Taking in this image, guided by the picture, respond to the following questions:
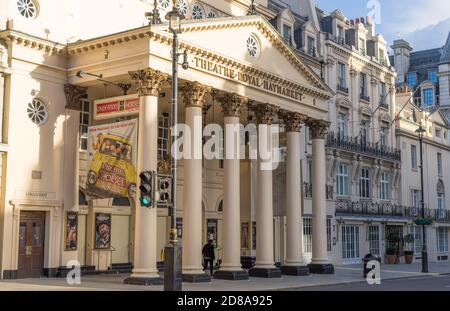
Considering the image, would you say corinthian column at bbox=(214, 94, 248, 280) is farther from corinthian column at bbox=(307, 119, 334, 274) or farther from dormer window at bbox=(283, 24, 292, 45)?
dormer window at bbox=(283, 24, 292, 45)

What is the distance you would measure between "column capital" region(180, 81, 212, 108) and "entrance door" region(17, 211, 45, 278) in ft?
23.8

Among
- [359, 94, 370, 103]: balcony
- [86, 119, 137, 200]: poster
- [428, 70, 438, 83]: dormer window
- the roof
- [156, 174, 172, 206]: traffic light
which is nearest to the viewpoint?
[156, 174, 172, 206]: traffic light

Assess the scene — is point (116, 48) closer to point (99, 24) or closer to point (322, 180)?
point (99, 24)

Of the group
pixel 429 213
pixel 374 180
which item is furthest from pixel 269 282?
pixel 429 213

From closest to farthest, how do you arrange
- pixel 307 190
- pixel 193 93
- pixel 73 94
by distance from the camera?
pixel 193 93, pixel 73 94, pixel 307 190

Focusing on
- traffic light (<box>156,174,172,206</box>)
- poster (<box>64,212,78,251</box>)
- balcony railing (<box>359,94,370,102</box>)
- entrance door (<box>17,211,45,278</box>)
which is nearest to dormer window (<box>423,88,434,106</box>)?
balcony railing (<box>359,94,370,102</box>)

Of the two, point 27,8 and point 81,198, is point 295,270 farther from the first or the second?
point 27,8

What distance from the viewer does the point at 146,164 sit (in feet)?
75.7

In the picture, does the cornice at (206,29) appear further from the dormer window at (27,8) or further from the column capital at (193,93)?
the dormer window at (27,8)

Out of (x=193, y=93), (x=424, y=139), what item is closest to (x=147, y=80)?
(x=193, y=93)

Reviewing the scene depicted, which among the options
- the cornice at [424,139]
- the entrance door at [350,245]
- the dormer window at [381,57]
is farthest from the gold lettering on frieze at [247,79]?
the cornice at [424,139]

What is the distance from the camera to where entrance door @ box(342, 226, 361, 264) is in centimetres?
4200

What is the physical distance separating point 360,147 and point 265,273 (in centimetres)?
1836
